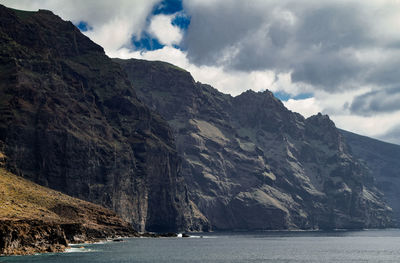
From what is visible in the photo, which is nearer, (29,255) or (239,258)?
(29,255)

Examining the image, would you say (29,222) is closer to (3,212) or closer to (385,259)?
(3,212)

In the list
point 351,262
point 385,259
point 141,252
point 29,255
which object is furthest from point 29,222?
point 385,259

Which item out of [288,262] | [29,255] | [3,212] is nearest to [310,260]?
[288,262]

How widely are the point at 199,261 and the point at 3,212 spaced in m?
72.6

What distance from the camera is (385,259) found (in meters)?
179

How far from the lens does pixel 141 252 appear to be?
19025cm

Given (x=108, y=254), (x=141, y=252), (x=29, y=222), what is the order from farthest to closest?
1. (x=141, y=252)
2. (x=108, y=254)
3. (x=29, y=222)

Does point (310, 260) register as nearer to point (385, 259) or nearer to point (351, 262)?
point (351, 262)

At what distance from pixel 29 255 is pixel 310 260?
81.1 m

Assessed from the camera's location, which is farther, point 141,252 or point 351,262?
point 141,252

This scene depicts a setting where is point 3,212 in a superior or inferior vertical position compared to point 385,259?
superior

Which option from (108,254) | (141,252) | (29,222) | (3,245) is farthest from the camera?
(141,252)

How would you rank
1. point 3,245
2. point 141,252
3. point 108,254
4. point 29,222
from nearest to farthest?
point 3,245 → point 29,222 → point 108,254 → point 141,252

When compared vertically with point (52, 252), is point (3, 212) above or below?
above
